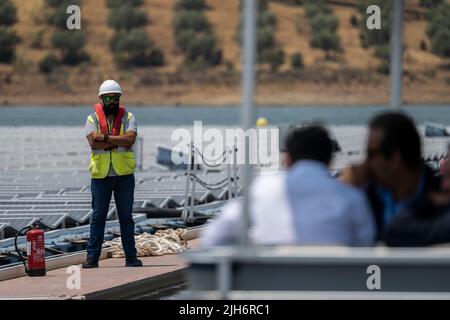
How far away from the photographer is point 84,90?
11112cm

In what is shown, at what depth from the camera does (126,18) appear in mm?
117125

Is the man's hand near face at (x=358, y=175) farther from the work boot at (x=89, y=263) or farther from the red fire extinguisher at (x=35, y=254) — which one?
the work boot at (x=89, y=263)

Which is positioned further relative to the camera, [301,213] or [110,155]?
[110,155]

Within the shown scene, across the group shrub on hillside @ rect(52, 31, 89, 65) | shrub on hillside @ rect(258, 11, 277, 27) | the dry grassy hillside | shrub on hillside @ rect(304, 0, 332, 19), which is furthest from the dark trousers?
shrub on hillside @ rect(52, 31, 89, 65)

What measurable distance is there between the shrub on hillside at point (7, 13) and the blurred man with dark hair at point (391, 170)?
110662mm

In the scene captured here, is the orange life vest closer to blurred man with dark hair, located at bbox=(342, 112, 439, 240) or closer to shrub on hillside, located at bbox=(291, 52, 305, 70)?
blurred man with dark hair, located at bbox=(342, 112, 439, 240)

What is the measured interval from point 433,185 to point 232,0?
11152 cm

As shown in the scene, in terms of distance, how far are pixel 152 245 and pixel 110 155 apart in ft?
6.88

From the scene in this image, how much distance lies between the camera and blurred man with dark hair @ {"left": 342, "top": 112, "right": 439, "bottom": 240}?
6.16 m

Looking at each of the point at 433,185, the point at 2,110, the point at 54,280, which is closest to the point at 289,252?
the point at 433,185

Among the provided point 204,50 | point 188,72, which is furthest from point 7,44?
point 204,50

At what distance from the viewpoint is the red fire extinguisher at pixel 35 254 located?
12266 mm

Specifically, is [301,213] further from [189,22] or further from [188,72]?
[189,22]

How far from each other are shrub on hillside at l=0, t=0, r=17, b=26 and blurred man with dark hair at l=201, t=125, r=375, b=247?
111029 millimetres
